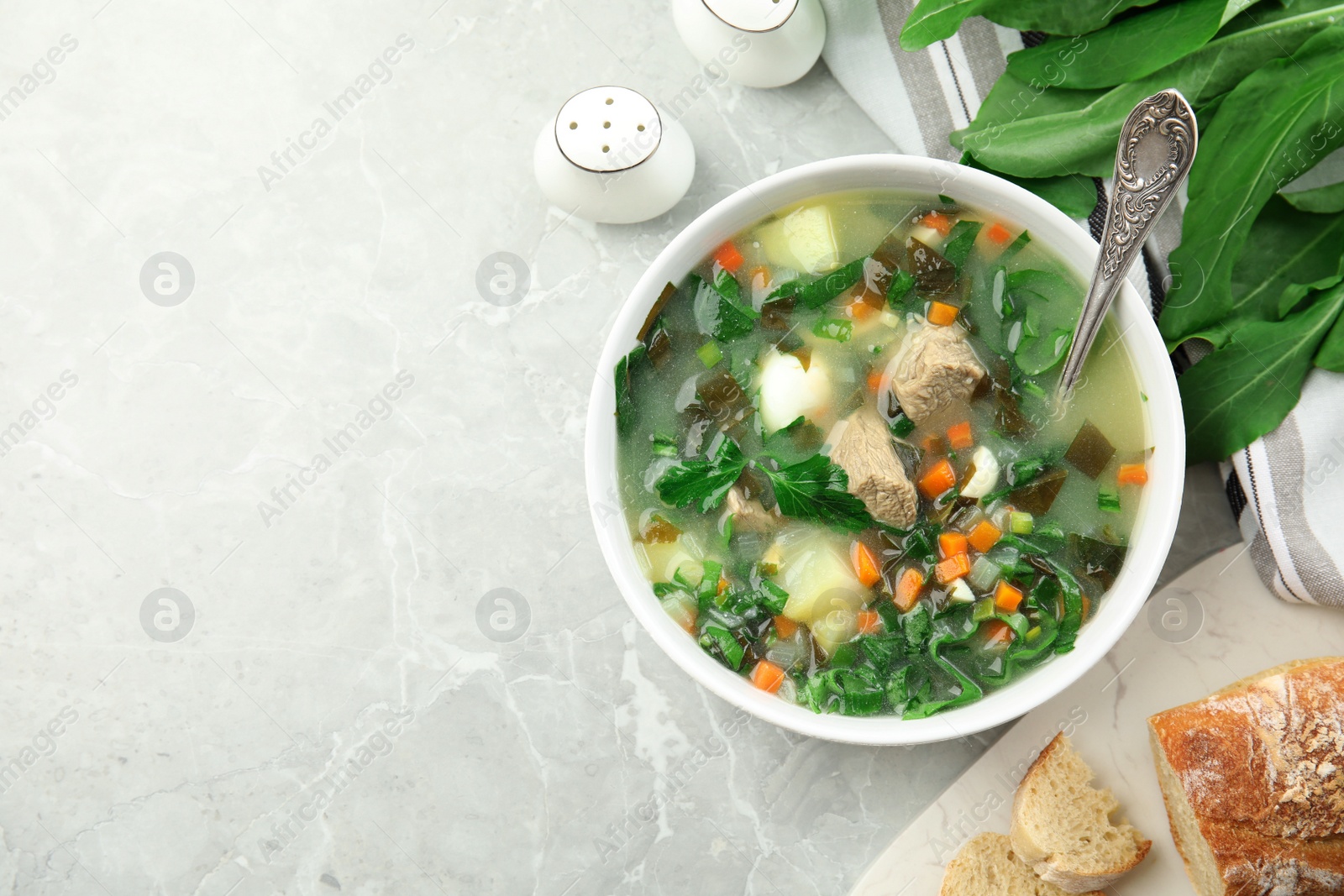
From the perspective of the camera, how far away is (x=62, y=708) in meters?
2.68

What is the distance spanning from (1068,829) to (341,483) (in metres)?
2.18

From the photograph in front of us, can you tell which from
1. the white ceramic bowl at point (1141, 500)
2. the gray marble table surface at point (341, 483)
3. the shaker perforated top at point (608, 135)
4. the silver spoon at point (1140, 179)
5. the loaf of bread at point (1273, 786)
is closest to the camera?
the silver spoon at point (1140, 179)

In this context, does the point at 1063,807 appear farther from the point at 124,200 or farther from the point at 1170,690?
the point at 124,200

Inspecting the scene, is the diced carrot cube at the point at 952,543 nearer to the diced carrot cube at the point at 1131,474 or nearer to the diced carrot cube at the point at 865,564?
the diced carrot cube at the point at 865,564

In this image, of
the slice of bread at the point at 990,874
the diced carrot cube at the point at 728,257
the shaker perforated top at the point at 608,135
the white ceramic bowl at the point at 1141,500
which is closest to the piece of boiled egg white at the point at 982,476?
the white ceramic bowl at the point at 1141,500

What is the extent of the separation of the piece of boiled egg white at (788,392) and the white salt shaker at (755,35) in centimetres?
87

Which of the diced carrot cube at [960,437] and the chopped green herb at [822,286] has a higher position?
the chopped green herb at [822,286]

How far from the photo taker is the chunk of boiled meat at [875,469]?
2072 millimetres

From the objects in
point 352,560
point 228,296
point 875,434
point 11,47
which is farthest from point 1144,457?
point 11,47

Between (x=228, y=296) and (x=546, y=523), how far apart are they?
1.15 m

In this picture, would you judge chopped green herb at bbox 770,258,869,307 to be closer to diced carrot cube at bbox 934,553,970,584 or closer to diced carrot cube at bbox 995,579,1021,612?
diced carrot cube at bbox 934,553,970,584

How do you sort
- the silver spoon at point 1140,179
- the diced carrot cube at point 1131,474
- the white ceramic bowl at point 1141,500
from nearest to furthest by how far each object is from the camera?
the silver spoon at point 1140,179, the white ceramic bowl at point 1141,500, the diced carrot cube at point 1131,474

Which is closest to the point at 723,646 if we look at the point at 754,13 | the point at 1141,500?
the point at 1141,500

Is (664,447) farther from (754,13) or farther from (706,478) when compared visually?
(754,13)
